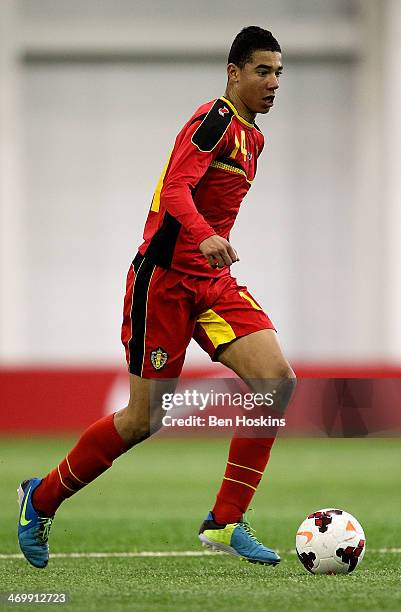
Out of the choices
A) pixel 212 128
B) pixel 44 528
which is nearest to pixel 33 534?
pixel 44 528

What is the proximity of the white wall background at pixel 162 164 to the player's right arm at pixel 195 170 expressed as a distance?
11.3 meters

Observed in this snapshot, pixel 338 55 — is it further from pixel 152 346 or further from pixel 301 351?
pixel 152 346

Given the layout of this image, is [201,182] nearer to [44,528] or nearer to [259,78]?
[259,78]

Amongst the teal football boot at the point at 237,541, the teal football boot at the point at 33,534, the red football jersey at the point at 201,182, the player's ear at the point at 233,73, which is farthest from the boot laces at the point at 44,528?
the player's ear at the point at 233,73

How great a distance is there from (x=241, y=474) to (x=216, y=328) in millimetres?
564

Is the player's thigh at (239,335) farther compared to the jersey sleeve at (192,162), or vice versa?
the player's thigh at (239,335)

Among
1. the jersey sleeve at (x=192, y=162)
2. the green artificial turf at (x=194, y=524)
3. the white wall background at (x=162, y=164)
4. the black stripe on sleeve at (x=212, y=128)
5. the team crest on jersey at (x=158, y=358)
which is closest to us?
the green artificial turf at (x=194, y=524)

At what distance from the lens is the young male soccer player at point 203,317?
462 centimetres

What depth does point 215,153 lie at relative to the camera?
4.61m

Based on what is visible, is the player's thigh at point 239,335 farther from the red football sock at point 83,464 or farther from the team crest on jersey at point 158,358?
the red football sock at point 83,464

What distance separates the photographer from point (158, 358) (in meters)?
4.67

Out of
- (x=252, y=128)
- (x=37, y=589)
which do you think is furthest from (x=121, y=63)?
(x=37, y=589)

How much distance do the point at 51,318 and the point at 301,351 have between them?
3.30 meters

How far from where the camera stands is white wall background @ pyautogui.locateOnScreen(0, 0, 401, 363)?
1606 cm
